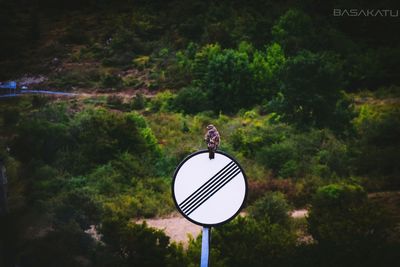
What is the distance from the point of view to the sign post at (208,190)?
2861mm

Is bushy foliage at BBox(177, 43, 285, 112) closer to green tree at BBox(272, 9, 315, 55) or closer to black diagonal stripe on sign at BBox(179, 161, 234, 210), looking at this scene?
green tree at BBox(272, 9, 315, 55)

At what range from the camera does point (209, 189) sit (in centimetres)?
288

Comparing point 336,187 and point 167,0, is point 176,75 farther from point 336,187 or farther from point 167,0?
point 336,187

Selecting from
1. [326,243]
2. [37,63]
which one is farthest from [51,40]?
[326,243]

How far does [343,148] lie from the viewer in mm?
14102

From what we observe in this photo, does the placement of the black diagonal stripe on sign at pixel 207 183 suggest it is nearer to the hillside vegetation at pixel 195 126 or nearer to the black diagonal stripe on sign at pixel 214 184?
the black diagonal stripe on sign at pixel 214 184

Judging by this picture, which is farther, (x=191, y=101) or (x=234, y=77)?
(x=234, y=77)

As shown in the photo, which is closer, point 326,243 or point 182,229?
point 326,243

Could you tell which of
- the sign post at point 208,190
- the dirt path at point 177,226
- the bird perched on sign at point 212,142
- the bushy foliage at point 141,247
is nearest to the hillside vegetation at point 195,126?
the bushy foliage at point 141,247

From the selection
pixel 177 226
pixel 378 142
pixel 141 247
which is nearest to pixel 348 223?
pixel 141 247

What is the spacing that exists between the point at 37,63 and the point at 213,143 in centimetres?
1899

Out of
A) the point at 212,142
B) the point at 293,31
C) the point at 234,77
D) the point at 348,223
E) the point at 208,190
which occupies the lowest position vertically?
the point at 234,77

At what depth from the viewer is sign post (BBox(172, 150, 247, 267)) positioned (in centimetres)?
286

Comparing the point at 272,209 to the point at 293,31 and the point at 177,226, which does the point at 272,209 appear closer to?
the point at 177,226
